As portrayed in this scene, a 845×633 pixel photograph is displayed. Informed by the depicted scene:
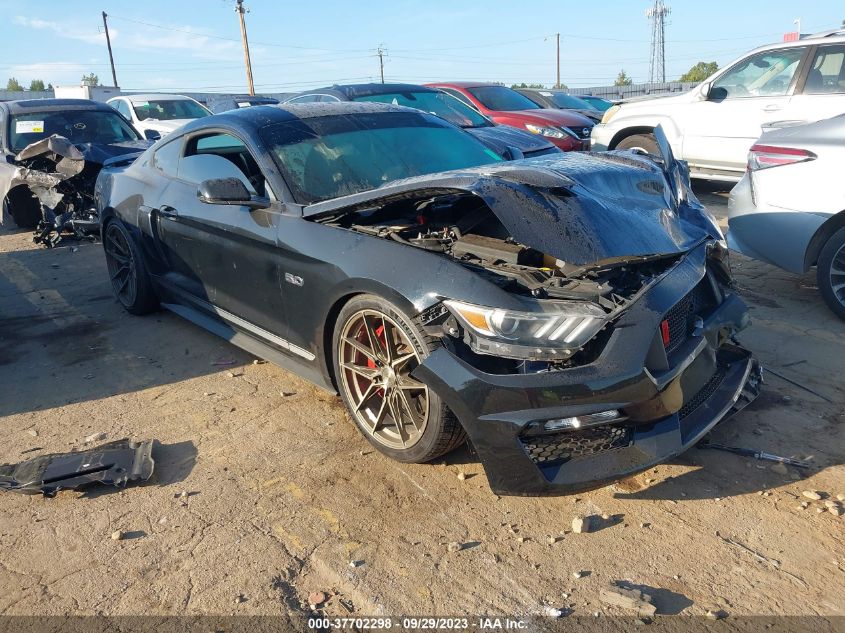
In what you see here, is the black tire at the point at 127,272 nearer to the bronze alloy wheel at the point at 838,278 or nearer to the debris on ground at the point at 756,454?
the debris on ground at the point at 756,454

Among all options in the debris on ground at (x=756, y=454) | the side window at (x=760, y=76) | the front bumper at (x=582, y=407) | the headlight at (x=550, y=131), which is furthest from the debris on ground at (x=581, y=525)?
the headlight at (x=550, y=131)

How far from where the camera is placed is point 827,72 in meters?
7.47

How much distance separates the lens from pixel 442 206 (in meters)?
3.54

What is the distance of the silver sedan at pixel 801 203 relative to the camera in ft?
15.2

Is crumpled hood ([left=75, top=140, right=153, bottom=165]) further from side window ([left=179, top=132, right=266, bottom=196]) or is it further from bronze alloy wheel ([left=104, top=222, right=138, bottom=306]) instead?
side window ([left=179, top=132, right=266, bottom=196])

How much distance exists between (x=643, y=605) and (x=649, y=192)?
2135 millimetres

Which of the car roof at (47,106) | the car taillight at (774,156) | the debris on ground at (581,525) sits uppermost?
the car roof at (47,106)

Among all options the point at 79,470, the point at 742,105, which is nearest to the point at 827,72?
the point at 742,105

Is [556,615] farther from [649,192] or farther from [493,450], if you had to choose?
[649,192]

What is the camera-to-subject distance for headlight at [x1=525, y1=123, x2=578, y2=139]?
33.9ft

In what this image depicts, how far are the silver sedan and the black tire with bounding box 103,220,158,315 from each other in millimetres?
4600

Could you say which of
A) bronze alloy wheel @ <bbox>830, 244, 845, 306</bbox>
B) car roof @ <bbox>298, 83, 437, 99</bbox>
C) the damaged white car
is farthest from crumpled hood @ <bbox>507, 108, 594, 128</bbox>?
bronze alloy wheel @ <bbox>830, 244, 845, 306</bbox>

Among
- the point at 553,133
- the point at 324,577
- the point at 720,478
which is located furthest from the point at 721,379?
the point at 553,133

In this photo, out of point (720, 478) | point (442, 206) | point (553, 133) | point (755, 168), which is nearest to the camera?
point (720, 478)
